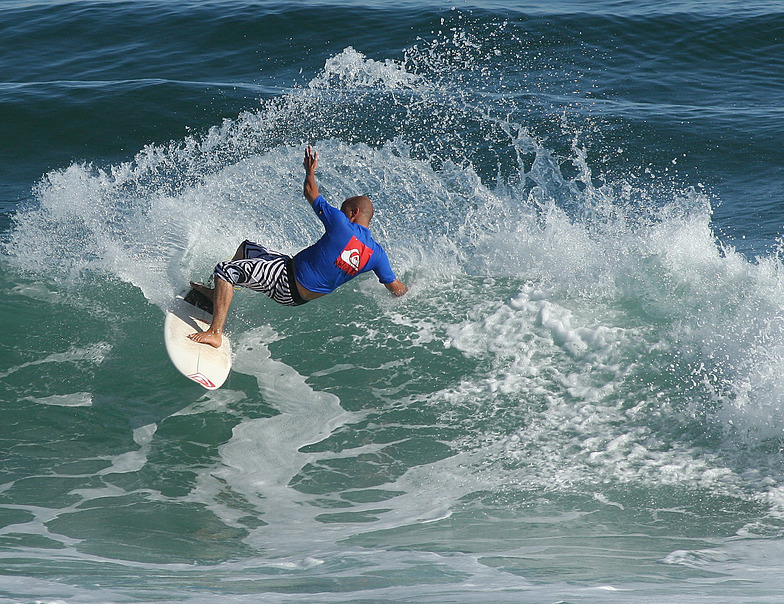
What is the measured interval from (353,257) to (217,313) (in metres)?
1.36

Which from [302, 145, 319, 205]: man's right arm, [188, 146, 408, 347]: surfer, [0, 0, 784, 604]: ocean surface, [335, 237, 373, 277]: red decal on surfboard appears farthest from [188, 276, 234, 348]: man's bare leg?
[302, 145, 319, 205]: man's right arm

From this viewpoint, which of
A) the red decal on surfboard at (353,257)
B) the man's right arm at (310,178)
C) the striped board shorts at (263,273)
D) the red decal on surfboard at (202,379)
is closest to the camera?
the man's right arm at (310,178)

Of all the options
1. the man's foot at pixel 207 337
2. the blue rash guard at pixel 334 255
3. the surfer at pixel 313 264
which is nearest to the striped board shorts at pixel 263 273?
the surfer at pixel 313 264

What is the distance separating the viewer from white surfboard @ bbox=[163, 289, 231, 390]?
6.70 m

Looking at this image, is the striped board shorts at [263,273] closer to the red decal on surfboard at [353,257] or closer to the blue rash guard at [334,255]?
the blue rash guard at [334,255]

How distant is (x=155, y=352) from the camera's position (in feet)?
25.2

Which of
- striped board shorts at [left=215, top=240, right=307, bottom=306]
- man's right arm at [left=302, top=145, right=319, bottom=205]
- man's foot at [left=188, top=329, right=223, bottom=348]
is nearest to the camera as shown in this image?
man's right arm at [left=302, top=145, right=319, bottom=205]

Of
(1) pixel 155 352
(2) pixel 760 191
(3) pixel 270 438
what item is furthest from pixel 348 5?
(3) pixel 270 438

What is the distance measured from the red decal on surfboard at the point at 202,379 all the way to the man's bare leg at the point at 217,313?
37 cm

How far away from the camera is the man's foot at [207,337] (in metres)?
6.95

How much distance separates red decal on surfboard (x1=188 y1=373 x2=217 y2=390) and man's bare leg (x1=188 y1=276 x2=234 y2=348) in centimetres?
37

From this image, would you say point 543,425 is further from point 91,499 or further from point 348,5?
point 348,5

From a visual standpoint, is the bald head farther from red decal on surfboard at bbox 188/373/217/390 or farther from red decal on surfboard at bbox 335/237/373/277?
red decal on surfboard at bbox 188/373/217/390

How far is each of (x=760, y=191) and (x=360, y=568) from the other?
924cm
